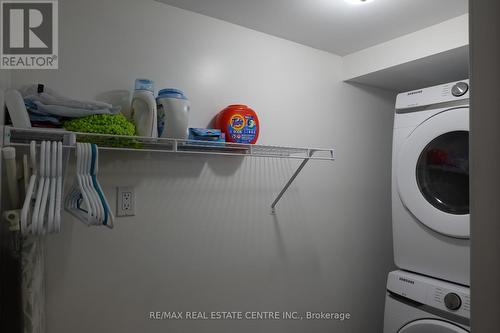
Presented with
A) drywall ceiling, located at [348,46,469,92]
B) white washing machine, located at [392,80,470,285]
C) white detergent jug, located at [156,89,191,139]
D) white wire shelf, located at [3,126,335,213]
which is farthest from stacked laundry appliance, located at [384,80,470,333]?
white detergent jug, located at [156,89,191,139]

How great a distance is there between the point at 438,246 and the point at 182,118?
1362 millimetres

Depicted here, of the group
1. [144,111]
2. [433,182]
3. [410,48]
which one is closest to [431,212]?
[433,182]

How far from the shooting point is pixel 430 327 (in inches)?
58.0

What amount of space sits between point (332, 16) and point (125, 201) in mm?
1319

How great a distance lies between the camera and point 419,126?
5.39 feet

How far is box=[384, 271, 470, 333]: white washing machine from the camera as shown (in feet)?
4.54

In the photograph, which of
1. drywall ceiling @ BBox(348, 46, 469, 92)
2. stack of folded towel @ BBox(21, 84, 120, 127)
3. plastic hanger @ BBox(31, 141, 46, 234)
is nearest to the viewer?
plastic hanger @ BBox(31, 141, 46, 234)

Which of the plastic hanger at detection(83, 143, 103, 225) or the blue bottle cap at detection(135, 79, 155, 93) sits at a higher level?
the blue bottle cap at detection(135, 79, 155, 93)

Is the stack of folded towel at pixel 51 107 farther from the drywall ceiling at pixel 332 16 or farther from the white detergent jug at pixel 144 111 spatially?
the drywall ceiling at pixel 332 16

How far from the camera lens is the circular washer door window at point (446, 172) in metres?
1.54

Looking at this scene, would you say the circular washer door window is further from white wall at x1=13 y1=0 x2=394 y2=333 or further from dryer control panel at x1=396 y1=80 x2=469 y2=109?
white wall at x1=13 y1=0 x2=394 y2=333

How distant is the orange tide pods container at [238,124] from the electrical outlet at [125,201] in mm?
497

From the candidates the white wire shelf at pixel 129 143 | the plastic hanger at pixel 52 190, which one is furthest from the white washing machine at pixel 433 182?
the plastic hanger at pixel 52 190

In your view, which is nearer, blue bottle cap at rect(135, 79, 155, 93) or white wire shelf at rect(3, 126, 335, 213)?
white wire shelf at rect(3, 126, 335, 213)
